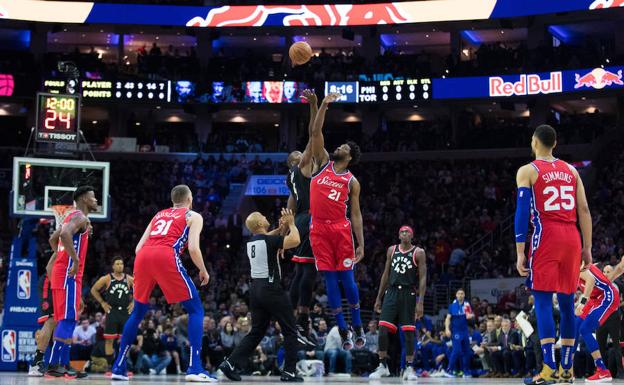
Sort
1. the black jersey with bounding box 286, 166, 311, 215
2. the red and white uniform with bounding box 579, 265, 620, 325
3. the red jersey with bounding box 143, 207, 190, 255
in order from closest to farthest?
the red jersey with bounding box 143, 207, 190, 255
the black jersey with bounding box 286, 166, 311, 215
the red and white uniform with bounding box 579, 265, 620, 325

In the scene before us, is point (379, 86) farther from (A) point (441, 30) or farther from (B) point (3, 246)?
(B) point (3, 246)

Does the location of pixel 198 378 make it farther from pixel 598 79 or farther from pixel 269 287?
pixel 598 79

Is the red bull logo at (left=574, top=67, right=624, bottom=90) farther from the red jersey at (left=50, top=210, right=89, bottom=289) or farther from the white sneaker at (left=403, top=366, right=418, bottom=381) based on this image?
the red jersey at (left=50, top=210, right=89, bottom=289)

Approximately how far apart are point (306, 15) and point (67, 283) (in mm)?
27300

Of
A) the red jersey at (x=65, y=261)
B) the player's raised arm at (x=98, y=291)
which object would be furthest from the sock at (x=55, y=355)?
the player's raised arm at (x=98, y=291)

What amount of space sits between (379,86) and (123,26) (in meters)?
12.9

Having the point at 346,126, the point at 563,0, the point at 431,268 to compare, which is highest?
the point at 563,0

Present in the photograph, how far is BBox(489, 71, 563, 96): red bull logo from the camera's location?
1363 inches

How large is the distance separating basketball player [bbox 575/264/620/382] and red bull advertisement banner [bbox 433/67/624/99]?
69.2 ft

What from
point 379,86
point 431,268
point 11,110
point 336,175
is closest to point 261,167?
point 379,86

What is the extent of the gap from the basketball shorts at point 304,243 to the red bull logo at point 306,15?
26477mm

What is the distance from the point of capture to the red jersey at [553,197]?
9.02m

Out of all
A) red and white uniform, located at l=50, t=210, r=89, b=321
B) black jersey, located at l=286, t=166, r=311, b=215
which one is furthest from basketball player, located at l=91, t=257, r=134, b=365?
black jersey, located at l=286, t=166, r=311, b=215

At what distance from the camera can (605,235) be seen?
1078 inches
